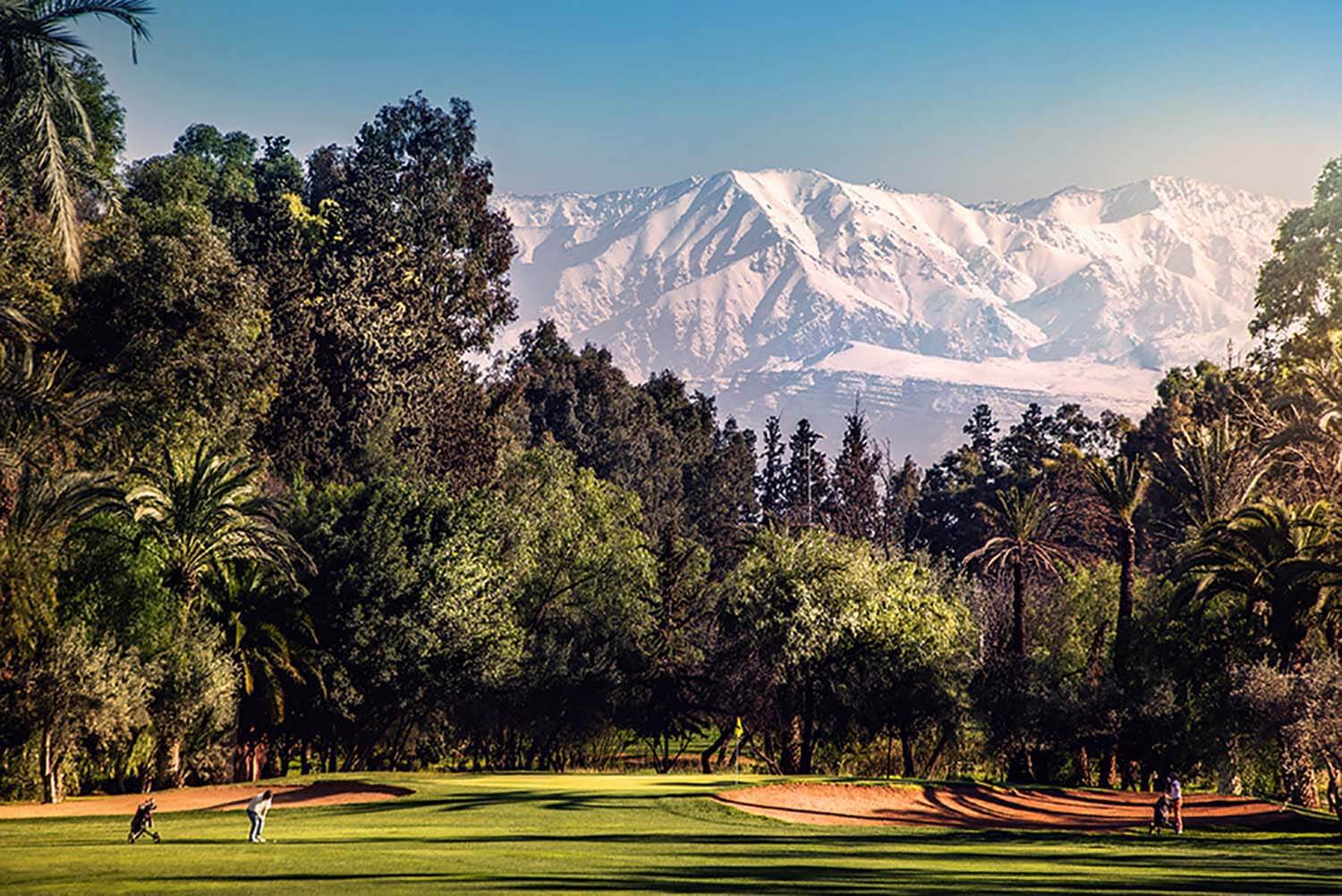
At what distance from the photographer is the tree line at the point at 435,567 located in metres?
46.3

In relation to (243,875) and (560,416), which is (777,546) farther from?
(560,416)

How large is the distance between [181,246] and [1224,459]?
4438 centimetres

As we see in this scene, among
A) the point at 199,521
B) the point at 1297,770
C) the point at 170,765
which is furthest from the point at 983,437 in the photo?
the point at 170,765

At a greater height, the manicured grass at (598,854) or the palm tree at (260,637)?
the palm tree at (260,637)

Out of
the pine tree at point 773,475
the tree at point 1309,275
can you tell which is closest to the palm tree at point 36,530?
the tree at point 1309,275

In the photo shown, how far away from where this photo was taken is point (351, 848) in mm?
29234

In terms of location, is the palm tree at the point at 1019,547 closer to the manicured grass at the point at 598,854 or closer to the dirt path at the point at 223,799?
the manicured grass at the point at 598,854

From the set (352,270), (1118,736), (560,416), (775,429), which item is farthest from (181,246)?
(775,429)

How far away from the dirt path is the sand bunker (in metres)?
11.0

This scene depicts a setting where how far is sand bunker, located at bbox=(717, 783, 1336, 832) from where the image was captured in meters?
44.0

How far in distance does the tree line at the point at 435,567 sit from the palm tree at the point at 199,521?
5.6 inches

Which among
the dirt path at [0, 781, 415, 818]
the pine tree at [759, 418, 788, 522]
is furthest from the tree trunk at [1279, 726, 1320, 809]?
the pine tree at [759, 418, 788, 522]

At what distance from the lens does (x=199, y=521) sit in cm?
5069

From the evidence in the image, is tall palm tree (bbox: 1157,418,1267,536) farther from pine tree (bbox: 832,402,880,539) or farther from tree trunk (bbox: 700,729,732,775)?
pine tree (bbox: 832,402,880,539)
